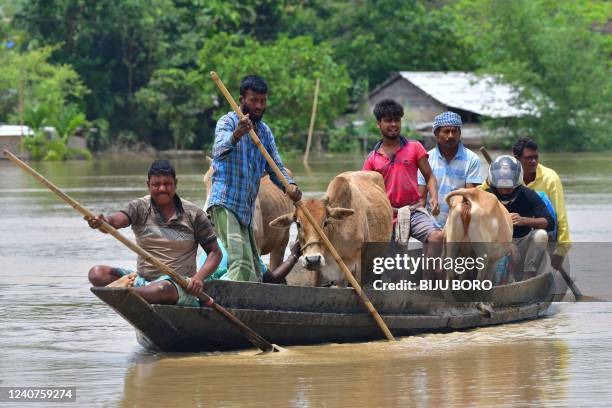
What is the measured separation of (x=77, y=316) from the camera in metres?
11.4

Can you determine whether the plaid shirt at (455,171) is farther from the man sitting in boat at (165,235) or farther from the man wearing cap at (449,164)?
the man sitting in boat at (165,235)

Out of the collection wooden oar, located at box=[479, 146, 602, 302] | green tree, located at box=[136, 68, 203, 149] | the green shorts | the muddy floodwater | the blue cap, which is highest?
green tree, located at box=[136, 68, 203, 149]

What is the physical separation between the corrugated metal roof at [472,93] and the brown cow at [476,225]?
40.9 m

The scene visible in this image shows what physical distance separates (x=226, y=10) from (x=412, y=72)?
7859mm

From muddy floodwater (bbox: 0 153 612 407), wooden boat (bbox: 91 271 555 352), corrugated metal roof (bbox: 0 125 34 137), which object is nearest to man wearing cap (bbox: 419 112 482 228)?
wooden boat (bbox: 91 271 555 352)

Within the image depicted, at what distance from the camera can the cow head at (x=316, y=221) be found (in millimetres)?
9289

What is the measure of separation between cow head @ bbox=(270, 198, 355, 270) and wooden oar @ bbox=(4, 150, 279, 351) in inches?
25.0

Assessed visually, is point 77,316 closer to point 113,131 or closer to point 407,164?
point 407,164

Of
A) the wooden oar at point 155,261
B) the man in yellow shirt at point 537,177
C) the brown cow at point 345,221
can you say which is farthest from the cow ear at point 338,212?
the man in yellow shirt at point 537,177

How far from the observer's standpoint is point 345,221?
9914mm

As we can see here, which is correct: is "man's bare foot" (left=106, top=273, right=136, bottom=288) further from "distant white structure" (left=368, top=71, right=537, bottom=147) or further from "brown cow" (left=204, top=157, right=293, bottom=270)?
"distant white structure" (left=368, top=71, right=537, bottom=147)

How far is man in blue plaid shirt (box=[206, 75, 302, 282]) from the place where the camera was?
9.07m

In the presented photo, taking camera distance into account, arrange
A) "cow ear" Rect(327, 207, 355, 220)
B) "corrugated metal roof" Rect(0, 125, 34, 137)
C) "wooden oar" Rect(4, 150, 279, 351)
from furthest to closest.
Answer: "corrugated metal roof" Rect(0, 125, 34, 137) < "cow ear" Rect(327, 207, 355, 220) < "wooden oar" Rect(4, 150, 279, 351)

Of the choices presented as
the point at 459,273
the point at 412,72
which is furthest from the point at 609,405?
the point at 412,72
